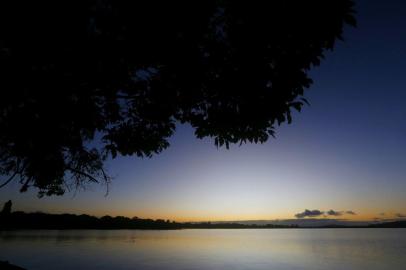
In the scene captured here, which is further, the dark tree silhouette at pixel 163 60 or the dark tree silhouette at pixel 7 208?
the dark tree silhouette at pixel 7 208

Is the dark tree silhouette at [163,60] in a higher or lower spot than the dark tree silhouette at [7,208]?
higher

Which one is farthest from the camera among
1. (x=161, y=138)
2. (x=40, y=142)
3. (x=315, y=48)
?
(x=161, y=138)

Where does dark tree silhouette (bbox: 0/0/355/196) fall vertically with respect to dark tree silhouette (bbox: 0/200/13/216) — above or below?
above

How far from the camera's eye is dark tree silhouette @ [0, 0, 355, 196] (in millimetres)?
6562

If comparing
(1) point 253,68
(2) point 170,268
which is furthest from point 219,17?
(2) point 170,268

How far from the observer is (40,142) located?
30.4 ft

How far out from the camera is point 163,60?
759cm

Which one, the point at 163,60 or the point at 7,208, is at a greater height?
the point at 163,60

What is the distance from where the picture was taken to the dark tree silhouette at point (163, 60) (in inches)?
258

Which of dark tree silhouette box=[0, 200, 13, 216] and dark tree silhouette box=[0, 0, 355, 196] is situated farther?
dark tree silhouette box=[0, 200, 13, 216]

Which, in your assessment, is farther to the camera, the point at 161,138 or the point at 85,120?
the point at 161,138

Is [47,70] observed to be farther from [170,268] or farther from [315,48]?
[170,268]

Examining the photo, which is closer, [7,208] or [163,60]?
[163,60]

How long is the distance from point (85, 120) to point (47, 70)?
2012 mm
